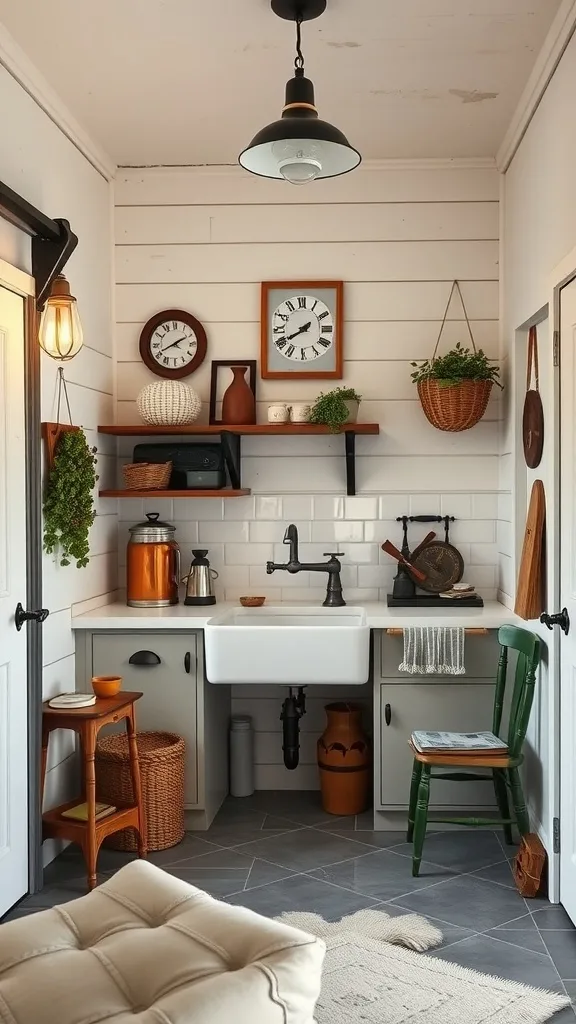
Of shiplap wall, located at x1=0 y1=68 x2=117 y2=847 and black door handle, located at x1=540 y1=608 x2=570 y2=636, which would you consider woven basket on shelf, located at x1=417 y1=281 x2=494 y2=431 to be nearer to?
black door handle, located at x1=540 y1=608 x2=570 y2=636

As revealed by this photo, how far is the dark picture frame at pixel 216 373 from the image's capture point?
179 inches

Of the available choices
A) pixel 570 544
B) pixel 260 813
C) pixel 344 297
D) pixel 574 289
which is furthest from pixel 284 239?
pixel 260 813

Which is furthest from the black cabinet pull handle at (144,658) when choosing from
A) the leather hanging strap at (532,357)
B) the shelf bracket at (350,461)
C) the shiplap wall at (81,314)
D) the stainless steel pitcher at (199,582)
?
the leather hanging strap at (532,357)

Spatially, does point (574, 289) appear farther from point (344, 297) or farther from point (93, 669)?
point (93, 669)

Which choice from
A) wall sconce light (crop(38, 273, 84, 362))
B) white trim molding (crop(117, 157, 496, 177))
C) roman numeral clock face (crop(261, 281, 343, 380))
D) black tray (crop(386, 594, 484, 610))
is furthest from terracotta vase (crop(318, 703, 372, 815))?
white trim molding (crop(117, 157, 496, 177))

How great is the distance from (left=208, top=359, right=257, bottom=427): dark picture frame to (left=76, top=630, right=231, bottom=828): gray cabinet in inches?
43.4

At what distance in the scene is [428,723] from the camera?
3988mm

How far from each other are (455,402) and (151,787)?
79.5 inches

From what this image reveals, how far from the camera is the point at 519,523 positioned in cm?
407

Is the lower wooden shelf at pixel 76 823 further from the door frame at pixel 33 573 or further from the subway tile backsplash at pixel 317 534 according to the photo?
the subway tile backsplash at pixel 317 534

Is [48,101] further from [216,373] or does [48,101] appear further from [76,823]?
[76,823]

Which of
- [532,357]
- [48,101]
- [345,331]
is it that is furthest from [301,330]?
[48,101]

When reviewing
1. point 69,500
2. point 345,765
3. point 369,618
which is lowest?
point 345,765

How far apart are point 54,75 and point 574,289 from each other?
2.01m
